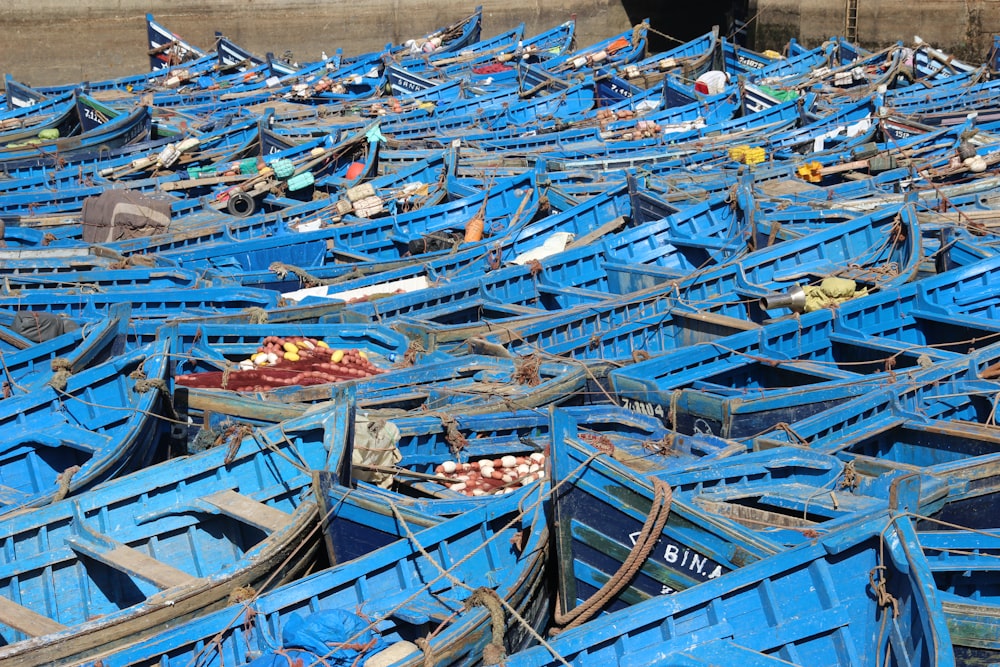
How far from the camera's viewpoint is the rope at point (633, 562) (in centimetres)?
750

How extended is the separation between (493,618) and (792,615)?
1893mm

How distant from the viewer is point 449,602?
8.19 meters

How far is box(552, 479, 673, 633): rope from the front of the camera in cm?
750

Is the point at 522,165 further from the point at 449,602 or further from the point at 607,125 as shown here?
the point at 449,602

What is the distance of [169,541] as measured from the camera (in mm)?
9047

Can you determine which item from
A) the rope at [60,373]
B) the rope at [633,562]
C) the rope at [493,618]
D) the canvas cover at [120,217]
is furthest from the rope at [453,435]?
the canvas cover at [120,217]

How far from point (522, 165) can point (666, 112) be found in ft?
16.3

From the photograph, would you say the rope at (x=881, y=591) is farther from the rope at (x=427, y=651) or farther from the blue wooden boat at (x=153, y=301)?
the blue wooden boat at (x=153, y=301)

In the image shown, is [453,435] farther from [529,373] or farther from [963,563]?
[963,563]

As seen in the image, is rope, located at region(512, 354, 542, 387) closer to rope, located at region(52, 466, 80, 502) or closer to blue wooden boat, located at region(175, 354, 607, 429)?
blue wooden boat, located at region(175, 354, 607, 429)

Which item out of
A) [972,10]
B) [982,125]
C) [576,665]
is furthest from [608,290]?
[972,10]

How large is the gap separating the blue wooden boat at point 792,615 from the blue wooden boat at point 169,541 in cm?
236

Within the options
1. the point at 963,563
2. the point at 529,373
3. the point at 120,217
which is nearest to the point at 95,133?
the point at 120,217

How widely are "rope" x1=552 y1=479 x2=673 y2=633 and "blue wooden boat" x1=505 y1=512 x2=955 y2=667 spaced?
21.1 inches
